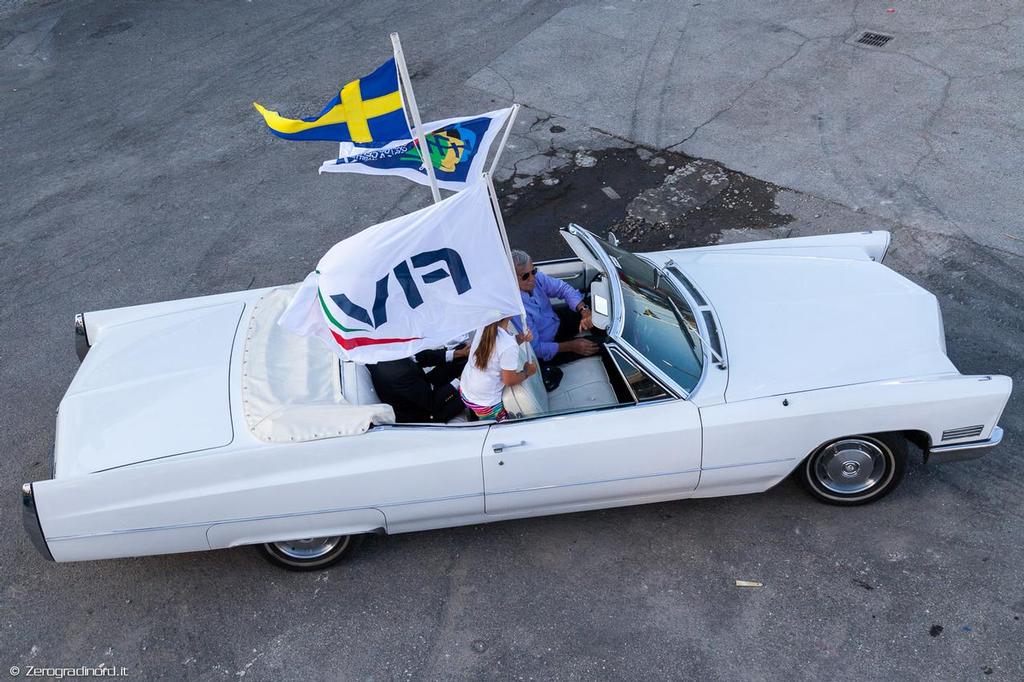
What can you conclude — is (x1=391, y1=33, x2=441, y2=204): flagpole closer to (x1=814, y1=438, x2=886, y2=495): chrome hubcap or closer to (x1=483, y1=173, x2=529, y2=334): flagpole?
(x1=483, y1=173, x2=529, y2=334): flagpole

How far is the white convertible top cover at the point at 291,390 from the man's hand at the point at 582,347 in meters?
1.23

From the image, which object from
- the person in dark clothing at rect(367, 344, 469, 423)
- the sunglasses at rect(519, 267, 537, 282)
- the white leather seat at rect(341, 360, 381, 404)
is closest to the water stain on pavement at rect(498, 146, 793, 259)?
the sunglasses at rect(519, 267, 537, 282)

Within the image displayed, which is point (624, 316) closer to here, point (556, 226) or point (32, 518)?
point (556, 226)

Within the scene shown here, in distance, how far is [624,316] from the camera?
4664mm

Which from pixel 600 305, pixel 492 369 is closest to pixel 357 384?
pixel 492 369

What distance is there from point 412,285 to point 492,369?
654 millimetres

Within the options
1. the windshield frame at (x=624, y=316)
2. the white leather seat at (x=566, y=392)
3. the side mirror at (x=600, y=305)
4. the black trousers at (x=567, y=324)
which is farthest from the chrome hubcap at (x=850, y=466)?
the black trousers at (x=567, y=324)

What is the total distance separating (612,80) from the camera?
9.55 meters

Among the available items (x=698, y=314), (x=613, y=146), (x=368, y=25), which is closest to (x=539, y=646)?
(x=698, y=314)

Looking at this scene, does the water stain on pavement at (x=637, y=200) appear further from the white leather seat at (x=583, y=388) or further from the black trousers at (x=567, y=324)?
the white leather seat at (x=583, y=388)

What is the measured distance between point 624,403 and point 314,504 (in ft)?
5.69

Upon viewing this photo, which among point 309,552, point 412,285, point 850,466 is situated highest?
point 412,285

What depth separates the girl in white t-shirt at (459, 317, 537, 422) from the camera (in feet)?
14.4

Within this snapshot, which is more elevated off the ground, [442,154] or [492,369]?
[442,154]
